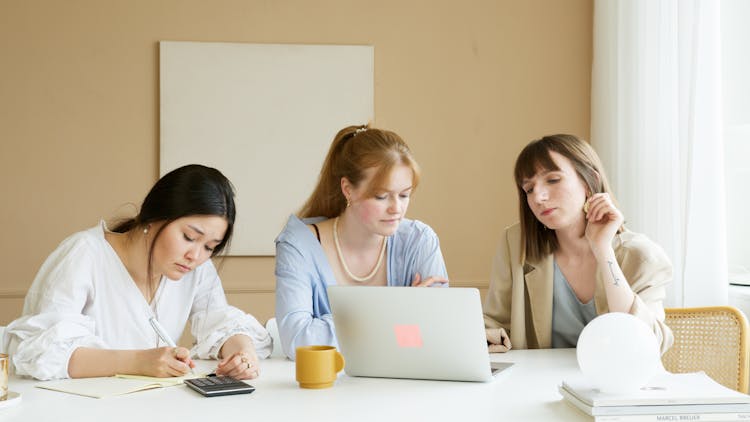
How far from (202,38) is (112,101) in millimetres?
514

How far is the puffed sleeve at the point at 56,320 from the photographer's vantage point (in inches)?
66.4

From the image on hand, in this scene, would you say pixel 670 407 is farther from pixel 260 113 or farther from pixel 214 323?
pixel 260 113

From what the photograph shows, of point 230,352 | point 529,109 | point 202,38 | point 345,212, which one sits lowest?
point 230,352

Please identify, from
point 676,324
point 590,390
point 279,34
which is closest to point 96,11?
point 279,34

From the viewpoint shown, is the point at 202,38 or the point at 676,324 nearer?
the point at 676,324

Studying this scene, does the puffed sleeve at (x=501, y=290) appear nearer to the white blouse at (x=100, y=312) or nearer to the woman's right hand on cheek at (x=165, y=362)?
the white blouse at (x=100, y=312)

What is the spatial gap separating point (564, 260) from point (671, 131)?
3.15 ft

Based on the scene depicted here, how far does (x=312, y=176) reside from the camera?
376 centimetres

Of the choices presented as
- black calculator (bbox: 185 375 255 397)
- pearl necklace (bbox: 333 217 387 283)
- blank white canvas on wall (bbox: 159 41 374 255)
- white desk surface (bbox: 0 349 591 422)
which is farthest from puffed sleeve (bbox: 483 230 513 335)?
blank white canvas on wall (bbox: 159 41 374 255)

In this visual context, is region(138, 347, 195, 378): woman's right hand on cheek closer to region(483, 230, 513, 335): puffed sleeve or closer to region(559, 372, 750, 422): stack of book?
region(559, 372, 750, 422): stack of book

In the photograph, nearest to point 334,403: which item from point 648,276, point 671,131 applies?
point 648,276

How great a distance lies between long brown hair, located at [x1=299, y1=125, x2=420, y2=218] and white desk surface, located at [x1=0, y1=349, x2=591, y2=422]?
711mm

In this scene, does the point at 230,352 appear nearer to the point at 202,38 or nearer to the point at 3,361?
the point at 3,361

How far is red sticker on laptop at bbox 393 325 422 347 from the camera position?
5.33 ft
